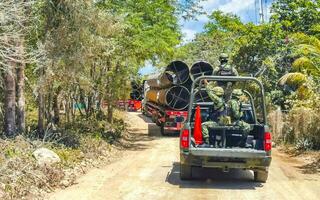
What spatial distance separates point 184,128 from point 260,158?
172cm

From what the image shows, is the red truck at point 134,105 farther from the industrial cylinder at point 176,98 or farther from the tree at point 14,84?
the tree at point 14,84

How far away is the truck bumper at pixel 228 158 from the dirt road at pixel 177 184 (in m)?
0.50

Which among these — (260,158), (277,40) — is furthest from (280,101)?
(260,158)

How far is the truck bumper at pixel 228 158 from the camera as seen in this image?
10273mm

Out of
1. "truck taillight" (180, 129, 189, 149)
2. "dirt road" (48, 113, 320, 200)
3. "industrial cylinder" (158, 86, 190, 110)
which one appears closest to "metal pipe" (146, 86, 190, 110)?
"industrial cylinder" (158, 86, 190, 110)

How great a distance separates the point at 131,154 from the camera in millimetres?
17109

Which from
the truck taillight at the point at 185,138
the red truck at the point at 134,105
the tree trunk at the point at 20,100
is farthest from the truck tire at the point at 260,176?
the red truck at the point at 134,105

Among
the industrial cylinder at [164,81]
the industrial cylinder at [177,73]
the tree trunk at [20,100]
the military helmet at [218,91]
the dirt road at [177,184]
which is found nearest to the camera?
the dirt road at [177,184]

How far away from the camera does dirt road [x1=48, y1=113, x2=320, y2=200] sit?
9.65 meters

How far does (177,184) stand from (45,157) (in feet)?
11.1

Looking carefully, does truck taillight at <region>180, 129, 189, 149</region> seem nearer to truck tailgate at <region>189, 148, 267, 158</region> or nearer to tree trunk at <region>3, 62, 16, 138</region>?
truck tailgate at <region>189, 148, 267, 158</region>

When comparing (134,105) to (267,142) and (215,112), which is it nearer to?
(215,112)

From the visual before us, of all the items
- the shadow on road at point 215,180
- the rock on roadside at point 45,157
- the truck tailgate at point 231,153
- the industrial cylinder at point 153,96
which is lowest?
the shadow on road at point 215,180

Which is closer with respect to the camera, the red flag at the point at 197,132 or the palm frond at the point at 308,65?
the red flag at the point at 197,132
